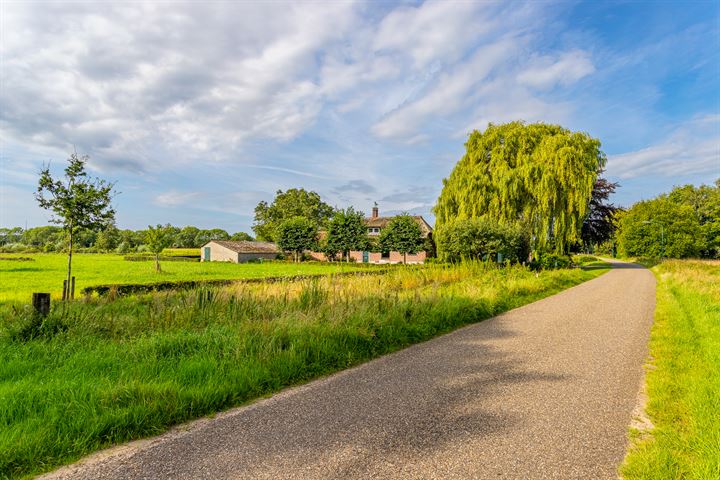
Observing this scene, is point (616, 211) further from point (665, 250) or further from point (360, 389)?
point (360, 389)

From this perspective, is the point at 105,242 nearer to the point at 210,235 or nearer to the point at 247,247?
the point at 210,235

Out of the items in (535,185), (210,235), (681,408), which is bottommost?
(681,408)

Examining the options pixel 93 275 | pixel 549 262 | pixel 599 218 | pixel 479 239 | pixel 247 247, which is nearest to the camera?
pixel 479 239

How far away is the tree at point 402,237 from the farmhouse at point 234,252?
1769 centimetres

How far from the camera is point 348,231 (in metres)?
43.1

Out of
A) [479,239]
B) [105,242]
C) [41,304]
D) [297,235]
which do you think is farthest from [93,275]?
[105,242]

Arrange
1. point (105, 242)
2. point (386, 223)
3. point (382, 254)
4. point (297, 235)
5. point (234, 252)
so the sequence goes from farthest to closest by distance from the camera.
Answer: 1. point (105, 242)
2. point (386, 223)
3. point (234, 252)
4. point (297, 235)
5. point (382, 254)

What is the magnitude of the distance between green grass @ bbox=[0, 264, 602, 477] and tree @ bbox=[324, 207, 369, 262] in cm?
3308

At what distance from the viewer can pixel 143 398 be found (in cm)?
391

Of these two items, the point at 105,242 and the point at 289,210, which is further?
the point at 105,242

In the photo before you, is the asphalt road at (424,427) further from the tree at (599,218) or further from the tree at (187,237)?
the tree at (187,237)

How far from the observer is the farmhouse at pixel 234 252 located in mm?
48000

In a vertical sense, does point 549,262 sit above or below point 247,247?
below

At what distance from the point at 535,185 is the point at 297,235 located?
29.1 meters
